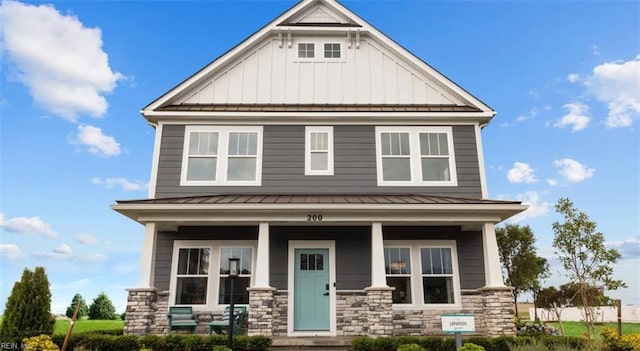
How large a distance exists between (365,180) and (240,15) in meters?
8.68

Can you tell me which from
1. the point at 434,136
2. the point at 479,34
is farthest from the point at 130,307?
the point at 479,34

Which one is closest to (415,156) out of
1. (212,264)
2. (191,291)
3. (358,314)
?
(358,314)

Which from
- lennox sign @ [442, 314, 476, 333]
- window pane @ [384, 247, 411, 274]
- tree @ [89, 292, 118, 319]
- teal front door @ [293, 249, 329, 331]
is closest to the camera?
lennox sign @ [442, 314, 476, 333]

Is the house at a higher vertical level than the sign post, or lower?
higher

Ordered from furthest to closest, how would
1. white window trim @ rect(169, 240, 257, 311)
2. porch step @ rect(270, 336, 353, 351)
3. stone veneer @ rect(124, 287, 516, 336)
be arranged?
1. white window trim @ rect(169, 240, 257, 311)
2. stone veneer @ rect(124, 287, 516, 336)
3. porch step @ rect(270, 336, 353, 351)

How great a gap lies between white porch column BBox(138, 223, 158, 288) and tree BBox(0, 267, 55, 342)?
1.93 meters

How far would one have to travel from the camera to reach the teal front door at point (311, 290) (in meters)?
10.8

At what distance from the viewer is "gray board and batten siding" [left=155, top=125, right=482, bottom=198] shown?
11.8 metres

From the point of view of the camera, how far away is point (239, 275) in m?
11.2

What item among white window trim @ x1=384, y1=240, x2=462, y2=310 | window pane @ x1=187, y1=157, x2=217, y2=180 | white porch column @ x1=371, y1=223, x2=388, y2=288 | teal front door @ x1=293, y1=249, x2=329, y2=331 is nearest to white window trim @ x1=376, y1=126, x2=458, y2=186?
white window trim @ x1=384, y1=240, x2=462, y2=310

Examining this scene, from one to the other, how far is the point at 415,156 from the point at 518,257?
42.0 ft

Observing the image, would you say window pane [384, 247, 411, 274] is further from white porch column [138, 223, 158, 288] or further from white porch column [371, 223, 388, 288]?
white porch column [138, 223, 158, 288]

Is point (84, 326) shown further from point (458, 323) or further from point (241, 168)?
point (458, 323)

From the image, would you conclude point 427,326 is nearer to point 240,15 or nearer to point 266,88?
point 266,88
